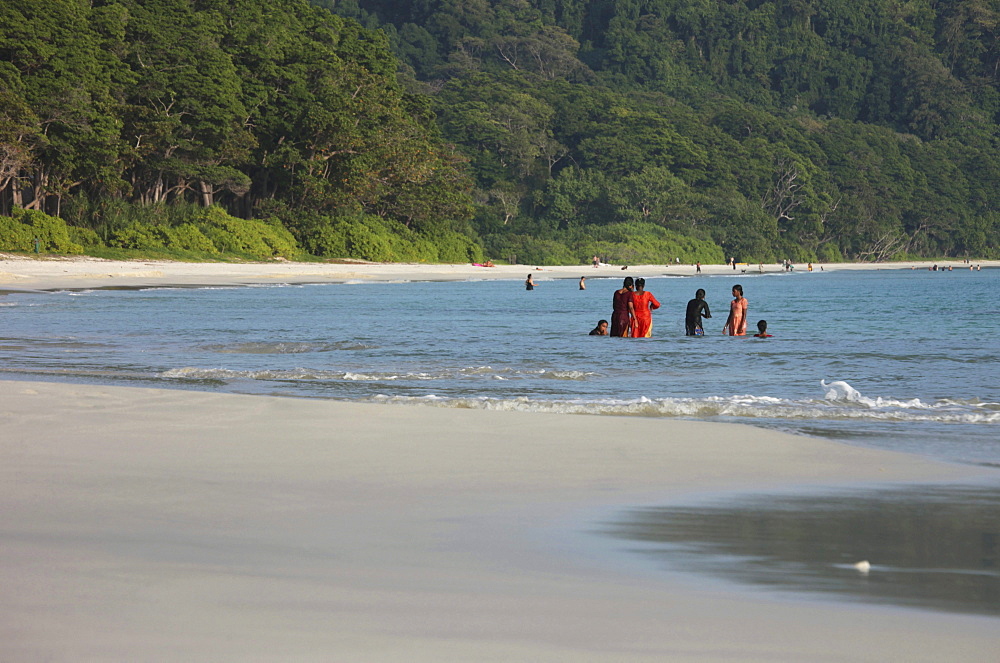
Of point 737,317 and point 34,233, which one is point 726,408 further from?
point 34,233

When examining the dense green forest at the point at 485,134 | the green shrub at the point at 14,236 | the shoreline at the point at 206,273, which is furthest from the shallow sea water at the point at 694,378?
the dense green forest at the point at 485,134

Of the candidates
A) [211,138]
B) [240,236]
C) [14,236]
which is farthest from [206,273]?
[211,138]

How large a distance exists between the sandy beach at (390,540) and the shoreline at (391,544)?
15mm

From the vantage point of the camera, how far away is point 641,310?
20000 millimetres

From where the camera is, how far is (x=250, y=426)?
8727 millimetres

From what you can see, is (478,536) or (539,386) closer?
(478,536)

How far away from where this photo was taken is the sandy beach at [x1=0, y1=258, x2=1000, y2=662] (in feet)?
12.5

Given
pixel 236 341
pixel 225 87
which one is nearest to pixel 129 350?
pixel 236 341

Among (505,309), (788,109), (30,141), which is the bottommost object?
(505,309)

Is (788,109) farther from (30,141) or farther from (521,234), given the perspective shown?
(30,141)

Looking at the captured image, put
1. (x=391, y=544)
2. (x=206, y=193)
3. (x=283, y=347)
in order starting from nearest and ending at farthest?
(x=391, y=544), (x=283, y=347), (x=206, y=193)

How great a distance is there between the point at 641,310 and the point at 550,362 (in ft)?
14.8

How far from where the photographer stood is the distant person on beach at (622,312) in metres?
19.8

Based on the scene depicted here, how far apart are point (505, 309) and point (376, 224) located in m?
43.9
